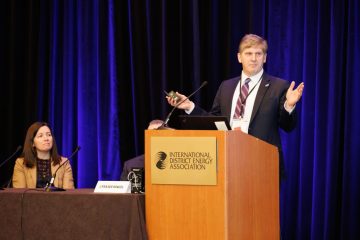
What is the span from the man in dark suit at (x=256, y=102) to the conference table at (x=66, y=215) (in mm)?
983

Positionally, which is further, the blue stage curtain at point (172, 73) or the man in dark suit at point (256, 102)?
the blue stage curtain at point (172, 73)

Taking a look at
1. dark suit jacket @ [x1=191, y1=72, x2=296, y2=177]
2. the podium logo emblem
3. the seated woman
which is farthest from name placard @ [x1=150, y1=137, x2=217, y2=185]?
the seated woman

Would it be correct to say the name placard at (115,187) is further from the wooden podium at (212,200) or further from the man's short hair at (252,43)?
the man's short hair at (252,43)

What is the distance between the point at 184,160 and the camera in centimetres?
296

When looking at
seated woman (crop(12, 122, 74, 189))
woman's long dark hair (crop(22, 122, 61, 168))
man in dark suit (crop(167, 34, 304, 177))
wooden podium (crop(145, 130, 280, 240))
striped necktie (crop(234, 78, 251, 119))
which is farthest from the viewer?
woman's long dark hair (crop(22, 122, 61, 168))

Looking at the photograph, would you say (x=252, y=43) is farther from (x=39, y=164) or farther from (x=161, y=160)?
(x=39, y=164)

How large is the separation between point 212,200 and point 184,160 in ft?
0.78

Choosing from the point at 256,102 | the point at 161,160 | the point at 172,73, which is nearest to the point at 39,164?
the point at 172,73

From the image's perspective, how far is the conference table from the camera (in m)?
3.15

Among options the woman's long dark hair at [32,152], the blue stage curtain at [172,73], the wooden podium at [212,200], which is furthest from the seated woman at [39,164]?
the wooden podium at [212,200]

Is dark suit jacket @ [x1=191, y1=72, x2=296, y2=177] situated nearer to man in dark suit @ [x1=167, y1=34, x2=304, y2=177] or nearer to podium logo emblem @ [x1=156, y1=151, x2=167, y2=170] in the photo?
man in dark suit @ [x1=167, y1=34, x2=304, y2=177]

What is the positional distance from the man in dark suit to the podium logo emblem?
911mm

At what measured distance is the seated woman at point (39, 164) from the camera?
488 centimetres

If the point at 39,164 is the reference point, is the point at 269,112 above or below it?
above
